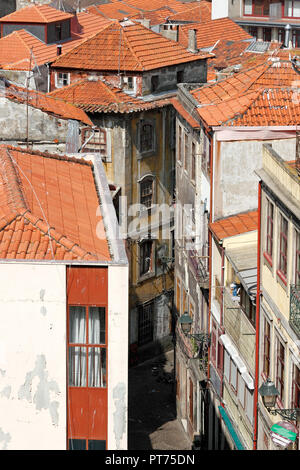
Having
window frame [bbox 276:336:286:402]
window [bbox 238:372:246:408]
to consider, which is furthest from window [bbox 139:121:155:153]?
window frame [bbox 276:336:286:402]

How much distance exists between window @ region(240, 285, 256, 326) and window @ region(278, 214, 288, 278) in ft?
14.0

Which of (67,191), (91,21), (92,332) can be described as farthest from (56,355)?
(91,21)

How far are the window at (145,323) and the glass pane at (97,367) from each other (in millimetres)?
29588

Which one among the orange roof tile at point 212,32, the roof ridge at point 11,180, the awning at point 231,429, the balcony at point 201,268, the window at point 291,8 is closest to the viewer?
the roof ridge at point 11,180

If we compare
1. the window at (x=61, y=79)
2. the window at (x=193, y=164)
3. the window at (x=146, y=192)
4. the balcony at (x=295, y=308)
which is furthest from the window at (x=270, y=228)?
the window at (x=61, y=79)

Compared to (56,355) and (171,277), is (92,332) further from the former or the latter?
(171,277)

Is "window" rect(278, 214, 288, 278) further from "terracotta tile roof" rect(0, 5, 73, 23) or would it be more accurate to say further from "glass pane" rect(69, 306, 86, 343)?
"terracotta tile roof" rect(0, 5, 73, 23)

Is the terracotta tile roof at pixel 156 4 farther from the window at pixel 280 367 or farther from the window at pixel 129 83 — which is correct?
the window at pixel 280 367

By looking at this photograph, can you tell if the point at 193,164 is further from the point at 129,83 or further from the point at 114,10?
the point at 114,10

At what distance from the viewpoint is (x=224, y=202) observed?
4062cm

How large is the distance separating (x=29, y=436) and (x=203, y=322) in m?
16.4

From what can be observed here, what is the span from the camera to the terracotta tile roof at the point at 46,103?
155 feet

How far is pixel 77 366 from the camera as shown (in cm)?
2850

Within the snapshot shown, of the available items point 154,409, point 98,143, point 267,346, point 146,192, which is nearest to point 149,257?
point 146,192
